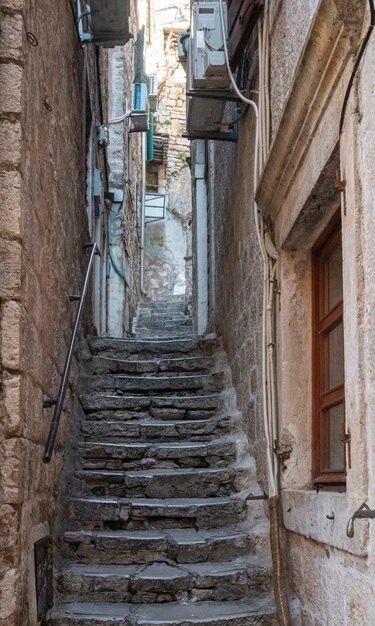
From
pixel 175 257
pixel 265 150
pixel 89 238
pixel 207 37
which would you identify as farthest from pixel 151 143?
pixel 265 150

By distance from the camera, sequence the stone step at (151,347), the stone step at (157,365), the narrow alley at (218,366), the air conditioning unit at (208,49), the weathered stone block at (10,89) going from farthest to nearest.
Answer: the stone step at (151,347)
the stone step at (157,365)
the air conditioning unit at (208,49)
the weathered stone block at (10,89)
the narrow alley at (218,366)

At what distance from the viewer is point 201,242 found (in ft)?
24.9

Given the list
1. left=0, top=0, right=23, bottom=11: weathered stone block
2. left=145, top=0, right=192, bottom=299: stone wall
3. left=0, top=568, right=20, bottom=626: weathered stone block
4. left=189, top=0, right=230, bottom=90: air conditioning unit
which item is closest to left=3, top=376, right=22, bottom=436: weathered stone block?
left=0, top=568, right=20, bottom=626: weathered stone block

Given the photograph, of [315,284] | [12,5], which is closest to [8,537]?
[315,284]

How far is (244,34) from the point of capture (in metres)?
4.04

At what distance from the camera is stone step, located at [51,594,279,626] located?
9.84 ft

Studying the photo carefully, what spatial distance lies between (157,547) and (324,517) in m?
1.33

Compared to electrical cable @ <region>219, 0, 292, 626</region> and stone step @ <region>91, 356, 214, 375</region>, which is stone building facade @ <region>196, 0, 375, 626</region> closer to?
electrical cable @ <region>219, 0, 292, 626</region>

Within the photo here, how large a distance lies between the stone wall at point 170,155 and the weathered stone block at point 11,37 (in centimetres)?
1399

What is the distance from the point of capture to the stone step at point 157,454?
4.42 meters

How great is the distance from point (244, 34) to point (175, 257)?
1303cm

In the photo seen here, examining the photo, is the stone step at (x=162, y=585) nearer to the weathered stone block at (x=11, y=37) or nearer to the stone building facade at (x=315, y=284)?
the stone building facade at (x=315, y=284)

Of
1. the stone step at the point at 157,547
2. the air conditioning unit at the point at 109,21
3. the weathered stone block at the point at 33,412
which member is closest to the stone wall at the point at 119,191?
the air conditioning unit at the point at 109,21

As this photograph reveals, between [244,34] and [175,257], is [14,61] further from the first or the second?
[175,257]
